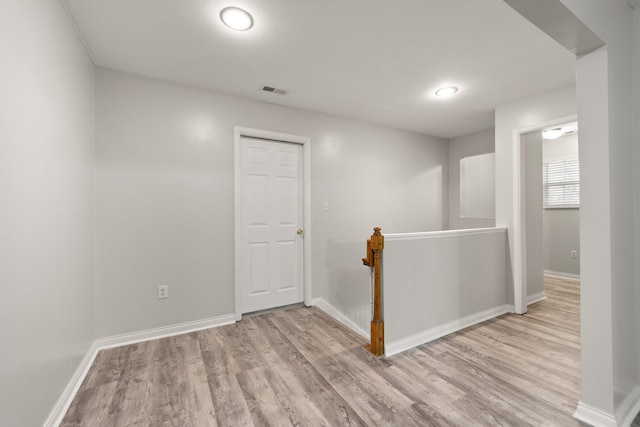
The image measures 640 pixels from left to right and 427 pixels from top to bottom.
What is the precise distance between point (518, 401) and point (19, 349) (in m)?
2.65

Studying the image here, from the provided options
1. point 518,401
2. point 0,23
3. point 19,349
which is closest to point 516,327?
point 518,401

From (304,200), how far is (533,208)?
9.51 ft

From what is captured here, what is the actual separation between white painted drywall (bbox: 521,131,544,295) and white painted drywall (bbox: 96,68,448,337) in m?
2.11

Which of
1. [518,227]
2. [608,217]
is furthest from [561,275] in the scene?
[608,217]

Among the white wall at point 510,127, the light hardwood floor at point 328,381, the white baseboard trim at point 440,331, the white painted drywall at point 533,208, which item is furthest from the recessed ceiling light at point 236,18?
the white painted drywall at point 533,208

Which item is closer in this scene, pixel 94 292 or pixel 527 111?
pixel 94 292

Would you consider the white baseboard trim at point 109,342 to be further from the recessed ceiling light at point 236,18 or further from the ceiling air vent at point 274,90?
the recessed ceiling light at point 236,18

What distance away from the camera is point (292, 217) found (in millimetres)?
3385

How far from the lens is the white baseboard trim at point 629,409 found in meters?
1.45

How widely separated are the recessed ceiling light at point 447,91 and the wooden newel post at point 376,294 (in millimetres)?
1789

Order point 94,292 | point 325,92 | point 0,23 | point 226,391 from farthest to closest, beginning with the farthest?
1. point 325,92
2. point 94,292
3. point 226,391
4. point 0,23

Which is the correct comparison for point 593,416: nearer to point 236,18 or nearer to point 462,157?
point 236,18

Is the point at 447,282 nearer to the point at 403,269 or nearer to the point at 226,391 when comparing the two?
the point at 403,269

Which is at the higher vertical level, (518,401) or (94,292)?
(94,292)
